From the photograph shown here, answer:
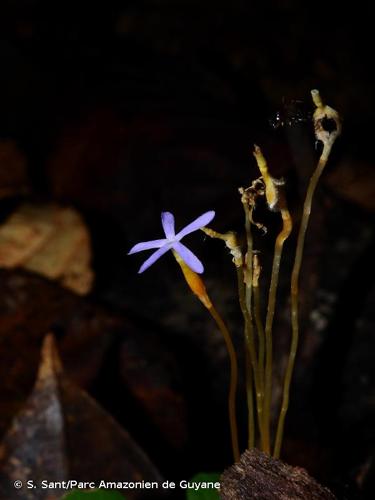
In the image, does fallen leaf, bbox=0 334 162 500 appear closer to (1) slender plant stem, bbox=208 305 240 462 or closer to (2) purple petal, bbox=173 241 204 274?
(1) slender plant stem, bbox=208 305 240 462

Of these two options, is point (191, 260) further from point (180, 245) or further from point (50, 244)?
point (50, 244)

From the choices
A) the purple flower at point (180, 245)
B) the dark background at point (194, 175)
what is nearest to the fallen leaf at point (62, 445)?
the dark background at point (194, 175)

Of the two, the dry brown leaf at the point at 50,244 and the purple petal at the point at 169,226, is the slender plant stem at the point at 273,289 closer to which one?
the purple petal at the point at 169,226

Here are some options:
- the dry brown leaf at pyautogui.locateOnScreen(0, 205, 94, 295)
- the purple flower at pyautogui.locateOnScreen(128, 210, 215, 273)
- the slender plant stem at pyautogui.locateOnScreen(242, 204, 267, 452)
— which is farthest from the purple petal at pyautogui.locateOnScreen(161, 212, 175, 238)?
the dry brown leaf at pyautogui.locateOnScreen(0, 205, 94, 295)

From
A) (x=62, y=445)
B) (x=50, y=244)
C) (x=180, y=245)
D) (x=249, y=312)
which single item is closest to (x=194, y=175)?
(x=50, y=244)

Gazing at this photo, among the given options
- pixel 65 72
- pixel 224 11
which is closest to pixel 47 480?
pixel 65 72

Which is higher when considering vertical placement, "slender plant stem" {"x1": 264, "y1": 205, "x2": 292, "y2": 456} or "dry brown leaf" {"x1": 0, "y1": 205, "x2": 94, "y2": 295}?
"dry brown leaf" {"x1": 0, "y1": 205, "x2": 94, "y2": 295}

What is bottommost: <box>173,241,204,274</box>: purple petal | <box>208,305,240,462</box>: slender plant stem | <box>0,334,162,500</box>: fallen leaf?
<box>0,334,162,500</box>: fallen leaf

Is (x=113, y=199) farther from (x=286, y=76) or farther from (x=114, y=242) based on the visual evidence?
(x=286, y=76)

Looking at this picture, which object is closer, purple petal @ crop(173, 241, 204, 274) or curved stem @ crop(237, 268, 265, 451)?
purple petal @ crop(173, 241, 204, 274)
